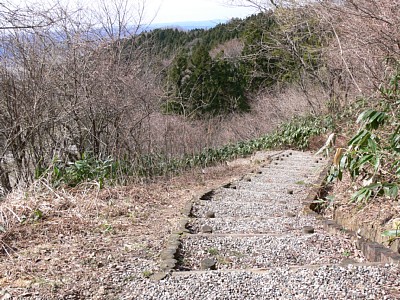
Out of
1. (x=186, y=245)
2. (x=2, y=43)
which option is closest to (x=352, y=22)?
(x=186, y=245)

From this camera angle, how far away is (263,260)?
316 cm

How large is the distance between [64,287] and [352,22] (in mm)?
4305

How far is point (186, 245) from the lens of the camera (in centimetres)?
341

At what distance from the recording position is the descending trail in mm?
2389

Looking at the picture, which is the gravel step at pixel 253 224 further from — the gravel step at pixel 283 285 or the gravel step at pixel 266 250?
the gravel step at pixel 283 285

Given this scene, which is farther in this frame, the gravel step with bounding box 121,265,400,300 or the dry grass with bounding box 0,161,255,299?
the dry grass with bounding box 0,161,255,299

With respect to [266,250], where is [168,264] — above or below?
above

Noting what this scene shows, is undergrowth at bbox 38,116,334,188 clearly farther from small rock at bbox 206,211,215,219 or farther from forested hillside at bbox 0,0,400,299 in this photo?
small rock at bbox 206,211,215,219

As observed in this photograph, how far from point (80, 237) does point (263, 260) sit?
1544 mm

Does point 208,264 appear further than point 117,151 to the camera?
No

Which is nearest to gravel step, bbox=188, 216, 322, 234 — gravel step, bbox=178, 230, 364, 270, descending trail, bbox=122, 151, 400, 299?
descending trail, bbox=122, 151, 400, 299

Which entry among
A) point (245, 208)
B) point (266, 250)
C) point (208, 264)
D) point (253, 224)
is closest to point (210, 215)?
point (253, 224)

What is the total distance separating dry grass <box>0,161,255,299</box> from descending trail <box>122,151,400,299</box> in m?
0.28

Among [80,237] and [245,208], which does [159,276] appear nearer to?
[80,237]
